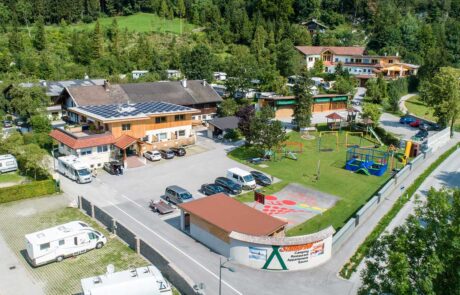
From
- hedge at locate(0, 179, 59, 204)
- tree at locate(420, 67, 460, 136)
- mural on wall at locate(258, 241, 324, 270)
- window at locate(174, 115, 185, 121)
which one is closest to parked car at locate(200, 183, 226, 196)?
mural on wall at locate(258, 241, 324, 270)

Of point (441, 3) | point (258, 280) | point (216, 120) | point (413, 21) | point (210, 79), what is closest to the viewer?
point (258, 280)

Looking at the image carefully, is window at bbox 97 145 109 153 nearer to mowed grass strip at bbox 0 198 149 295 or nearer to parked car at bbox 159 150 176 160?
parked car at bbox 159 150 176 160

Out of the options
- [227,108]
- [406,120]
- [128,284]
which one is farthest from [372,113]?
[128,284]

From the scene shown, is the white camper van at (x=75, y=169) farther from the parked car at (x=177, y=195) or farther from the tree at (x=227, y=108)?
the tree at (x=227, y=108)

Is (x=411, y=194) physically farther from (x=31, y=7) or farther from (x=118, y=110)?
(x=31, y=7)

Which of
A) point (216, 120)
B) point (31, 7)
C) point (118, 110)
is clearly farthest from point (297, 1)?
point (118, 110)

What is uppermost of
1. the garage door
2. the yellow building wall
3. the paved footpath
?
the yellow building wall

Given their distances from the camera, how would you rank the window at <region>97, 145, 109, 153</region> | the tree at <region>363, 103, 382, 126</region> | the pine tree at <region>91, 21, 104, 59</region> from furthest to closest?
the pine tree at <region>91, 21, 104, 59</region> < the tree at <region>363, 103, 382, 126</region> < the window at <region>97, 145, 109, 153</region>
